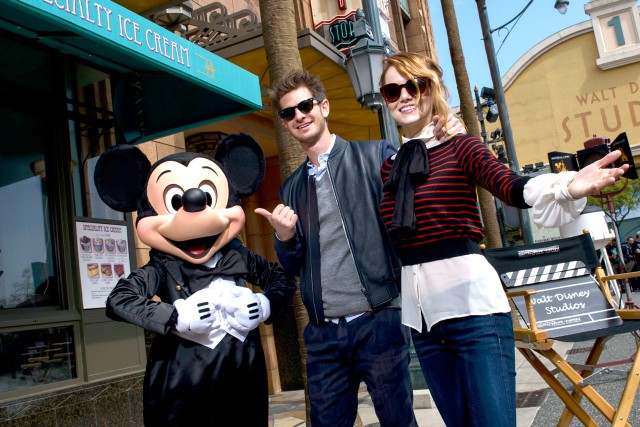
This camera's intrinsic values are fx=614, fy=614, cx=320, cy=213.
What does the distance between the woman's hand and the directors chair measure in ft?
5.27

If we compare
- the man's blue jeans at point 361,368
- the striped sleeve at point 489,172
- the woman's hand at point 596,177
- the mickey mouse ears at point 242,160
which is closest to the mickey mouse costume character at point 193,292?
the mickey mouse ears at point 242,160

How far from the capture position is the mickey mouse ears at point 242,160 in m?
3.49

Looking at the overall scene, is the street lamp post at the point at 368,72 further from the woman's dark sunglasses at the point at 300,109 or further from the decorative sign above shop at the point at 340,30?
the woman's dark sunglasses at the point at 300,109

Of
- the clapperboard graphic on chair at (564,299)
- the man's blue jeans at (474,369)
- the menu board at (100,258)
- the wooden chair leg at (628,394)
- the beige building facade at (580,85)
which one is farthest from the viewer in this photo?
the beige building facade at (580,85)

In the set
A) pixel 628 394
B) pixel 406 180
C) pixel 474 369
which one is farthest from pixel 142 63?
pixel 628 394

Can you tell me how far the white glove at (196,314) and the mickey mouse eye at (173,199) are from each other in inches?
18.0

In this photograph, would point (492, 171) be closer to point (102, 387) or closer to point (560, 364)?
point (560, 364)

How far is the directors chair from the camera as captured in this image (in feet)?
10.8

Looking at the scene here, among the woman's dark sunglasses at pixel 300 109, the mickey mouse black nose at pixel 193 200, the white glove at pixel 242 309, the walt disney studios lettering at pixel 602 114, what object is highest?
the walt disney studios lettering at pixel 602 114

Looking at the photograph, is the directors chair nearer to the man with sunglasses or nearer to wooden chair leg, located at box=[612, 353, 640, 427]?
wooden chair leg, located at box=[612, 353, 640, 427]

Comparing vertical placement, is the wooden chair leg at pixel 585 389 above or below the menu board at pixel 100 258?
below

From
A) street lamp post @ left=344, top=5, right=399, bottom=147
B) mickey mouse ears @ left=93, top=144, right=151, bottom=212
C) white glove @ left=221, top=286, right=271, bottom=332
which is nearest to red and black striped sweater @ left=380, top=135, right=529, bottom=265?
white glove @ left=221, top=286, right=271, bottom=332

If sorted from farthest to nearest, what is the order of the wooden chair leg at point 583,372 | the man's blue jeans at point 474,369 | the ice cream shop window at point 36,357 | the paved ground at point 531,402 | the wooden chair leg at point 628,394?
1. the paved ground at point 531,402
2. the ice cream shop window at point 36,357
3. the wooden chair leg at point 583,372
4. the wooden chair leg at point 628,394
5. the man's blue jeans at point 474,369

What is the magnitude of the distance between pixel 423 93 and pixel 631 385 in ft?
6.47
